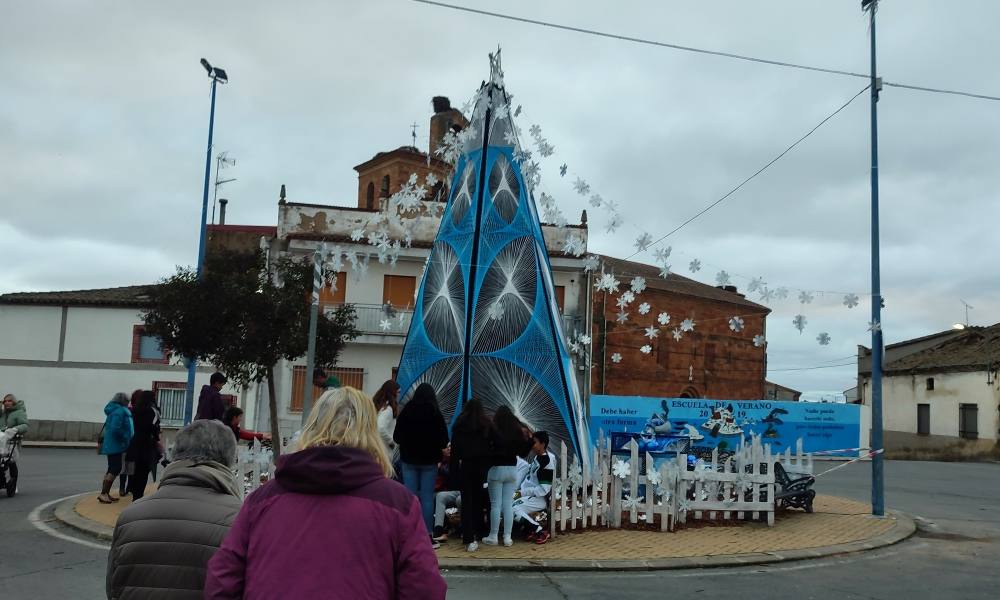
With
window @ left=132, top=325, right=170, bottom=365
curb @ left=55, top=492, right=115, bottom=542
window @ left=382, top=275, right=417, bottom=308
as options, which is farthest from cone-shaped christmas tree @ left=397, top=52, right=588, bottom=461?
window @ left=132, top=325, right=170, bottom=365

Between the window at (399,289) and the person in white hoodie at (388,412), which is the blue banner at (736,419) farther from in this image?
the person in white hoodie at (388,412)

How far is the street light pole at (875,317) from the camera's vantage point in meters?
11.0

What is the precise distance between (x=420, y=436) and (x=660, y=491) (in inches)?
131

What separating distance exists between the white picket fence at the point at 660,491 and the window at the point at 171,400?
2128 centimetres

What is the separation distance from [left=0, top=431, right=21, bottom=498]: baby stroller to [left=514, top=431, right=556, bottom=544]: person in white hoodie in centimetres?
750

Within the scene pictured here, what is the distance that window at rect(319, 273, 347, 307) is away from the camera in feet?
90.0

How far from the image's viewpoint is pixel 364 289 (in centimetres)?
2847

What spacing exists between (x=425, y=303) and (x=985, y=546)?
7.56 metres

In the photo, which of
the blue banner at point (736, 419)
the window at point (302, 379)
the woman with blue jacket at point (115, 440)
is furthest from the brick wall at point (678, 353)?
the woman with blue jacket at point (115, 440)

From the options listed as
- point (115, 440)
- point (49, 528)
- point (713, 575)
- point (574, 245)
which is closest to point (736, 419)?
point (574, 245)

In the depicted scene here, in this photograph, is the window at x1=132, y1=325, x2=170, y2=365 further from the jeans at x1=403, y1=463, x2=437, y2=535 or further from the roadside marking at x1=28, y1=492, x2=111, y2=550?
the jeans at x1=403, y1=463, x2=437, y2=535

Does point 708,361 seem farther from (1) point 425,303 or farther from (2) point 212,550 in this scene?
(2) point 212,550

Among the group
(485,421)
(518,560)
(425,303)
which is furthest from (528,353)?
(518,560)

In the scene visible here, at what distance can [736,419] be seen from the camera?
20.9 metres
